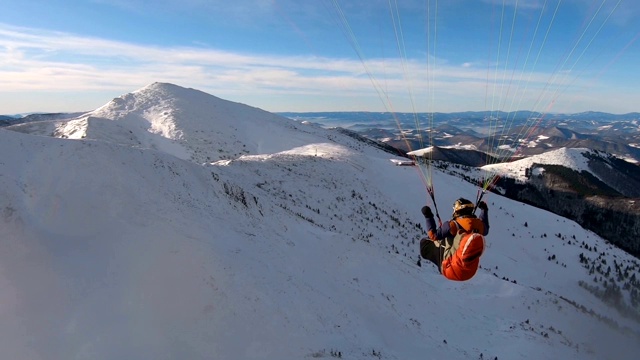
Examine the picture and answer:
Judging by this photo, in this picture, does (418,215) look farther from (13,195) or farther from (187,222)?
(13,195)

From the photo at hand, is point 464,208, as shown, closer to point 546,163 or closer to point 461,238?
point 461,238

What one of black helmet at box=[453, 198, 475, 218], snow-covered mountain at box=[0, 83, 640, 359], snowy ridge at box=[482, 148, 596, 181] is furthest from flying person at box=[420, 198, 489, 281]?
snowy ridge at box=[482, 148, 596, 181]

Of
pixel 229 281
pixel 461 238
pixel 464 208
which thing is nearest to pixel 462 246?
pixel 461 238

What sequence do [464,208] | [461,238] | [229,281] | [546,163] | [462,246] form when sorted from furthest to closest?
[546,163]
[229,281]
[464,208]
[461,238]
[462,246]

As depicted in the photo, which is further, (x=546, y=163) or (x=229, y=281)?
(x=546, y=163)

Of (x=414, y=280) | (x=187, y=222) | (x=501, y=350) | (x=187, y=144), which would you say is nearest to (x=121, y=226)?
(x=187, y=222)

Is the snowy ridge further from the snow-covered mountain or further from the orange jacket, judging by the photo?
the orange jacket

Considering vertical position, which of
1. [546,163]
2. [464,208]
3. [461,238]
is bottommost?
[546,163]
